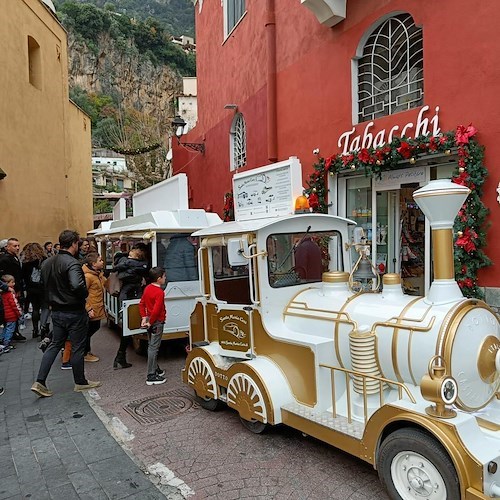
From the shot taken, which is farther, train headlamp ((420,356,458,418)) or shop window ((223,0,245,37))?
shop window ((223,0,245,37))

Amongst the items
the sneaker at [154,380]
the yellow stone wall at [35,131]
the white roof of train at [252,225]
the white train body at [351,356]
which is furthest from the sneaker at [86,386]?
the yellow stone wall at [35,131]

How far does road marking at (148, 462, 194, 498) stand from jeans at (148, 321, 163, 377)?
213cm

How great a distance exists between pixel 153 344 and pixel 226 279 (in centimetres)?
163

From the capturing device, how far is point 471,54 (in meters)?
5.52

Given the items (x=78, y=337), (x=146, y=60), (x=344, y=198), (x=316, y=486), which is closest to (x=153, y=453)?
(x=316, y=486)

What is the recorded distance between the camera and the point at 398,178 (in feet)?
22.2

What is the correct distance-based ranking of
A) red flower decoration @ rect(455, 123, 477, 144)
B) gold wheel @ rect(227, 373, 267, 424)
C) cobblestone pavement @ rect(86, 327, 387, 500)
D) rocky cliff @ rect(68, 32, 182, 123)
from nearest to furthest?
cobblestone pavement @ rect(86, 327, 387, 500)
gold wheel @ rect(227, 373, 267, 424)
red flower decoration @ rect(455, 123, 477, 144)
rocky cliff @ rect(68, 32, 182, 123)

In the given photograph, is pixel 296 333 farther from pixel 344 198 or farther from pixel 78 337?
pixel 344 198

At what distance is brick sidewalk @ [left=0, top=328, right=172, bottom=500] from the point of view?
3195 mm

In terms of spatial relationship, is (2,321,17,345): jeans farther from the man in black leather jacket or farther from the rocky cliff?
the rocky cliff

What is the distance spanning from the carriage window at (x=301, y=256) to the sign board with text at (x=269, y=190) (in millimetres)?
337

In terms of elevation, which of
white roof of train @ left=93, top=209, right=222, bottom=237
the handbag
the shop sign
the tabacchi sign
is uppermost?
the tabacchi sign

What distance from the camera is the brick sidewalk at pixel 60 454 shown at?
3195 mm

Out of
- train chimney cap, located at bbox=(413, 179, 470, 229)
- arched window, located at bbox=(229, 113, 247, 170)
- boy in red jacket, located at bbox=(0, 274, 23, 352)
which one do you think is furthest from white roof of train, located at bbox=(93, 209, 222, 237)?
train chimney cap, located at bbox=(413, 179, 470, 229)
